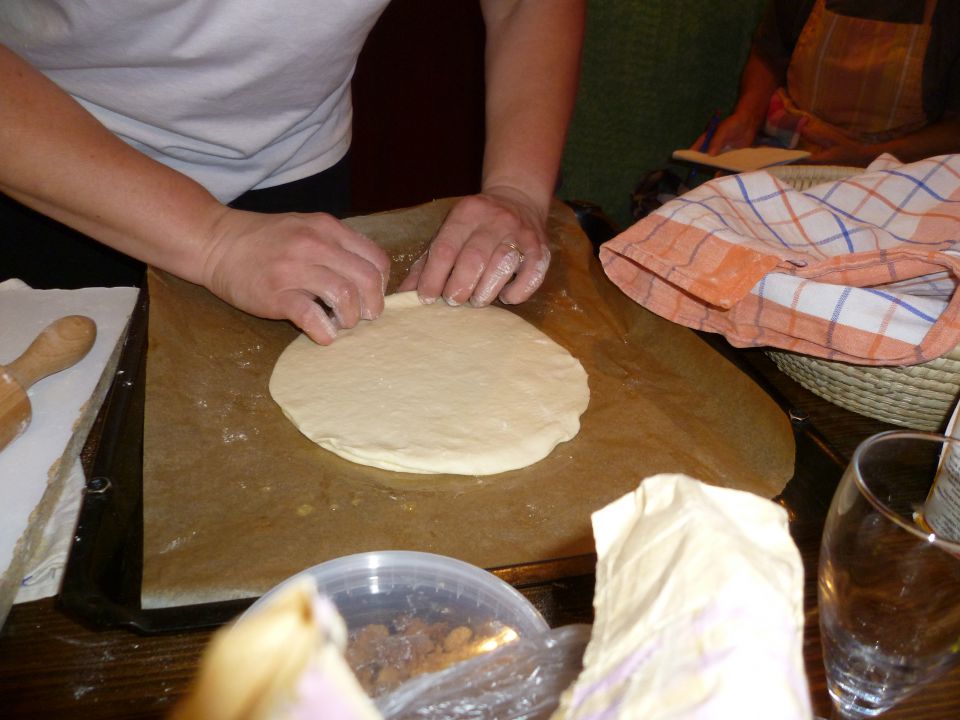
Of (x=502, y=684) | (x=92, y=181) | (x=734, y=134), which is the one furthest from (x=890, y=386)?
(x=734, y=134)

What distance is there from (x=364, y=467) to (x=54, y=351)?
507 mm

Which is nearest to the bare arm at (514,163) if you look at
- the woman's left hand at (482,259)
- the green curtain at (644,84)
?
the woman's left hand at (482,259)

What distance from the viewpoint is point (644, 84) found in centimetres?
338

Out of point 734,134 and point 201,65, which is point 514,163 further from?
point 734,134

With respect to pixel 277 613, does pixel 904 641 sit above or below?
below

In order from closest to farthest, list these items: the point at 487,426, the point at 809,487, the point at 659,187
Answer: the point at 809,487
the point at 487,426
the point at 659,187

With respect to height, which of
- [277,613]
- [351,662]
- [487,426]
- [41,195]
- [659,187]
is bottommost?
[659,187]

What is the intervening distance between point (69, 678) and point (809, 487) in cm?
93

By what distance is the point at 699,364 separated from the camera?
127 cm

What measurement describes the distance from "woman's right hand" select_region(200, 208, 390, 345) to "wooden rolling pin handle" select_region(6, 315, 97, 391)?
0.72ft

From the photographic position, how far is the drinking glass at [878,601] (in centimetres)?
55

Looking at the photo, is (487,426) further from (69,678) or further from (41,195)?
(41,195)

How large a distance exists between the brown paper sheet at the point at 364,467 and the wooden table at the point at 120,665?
0.28 ft

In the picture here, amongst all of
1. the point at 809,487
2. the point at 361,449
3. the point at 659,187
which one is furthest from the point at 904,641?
the point at 659,187
